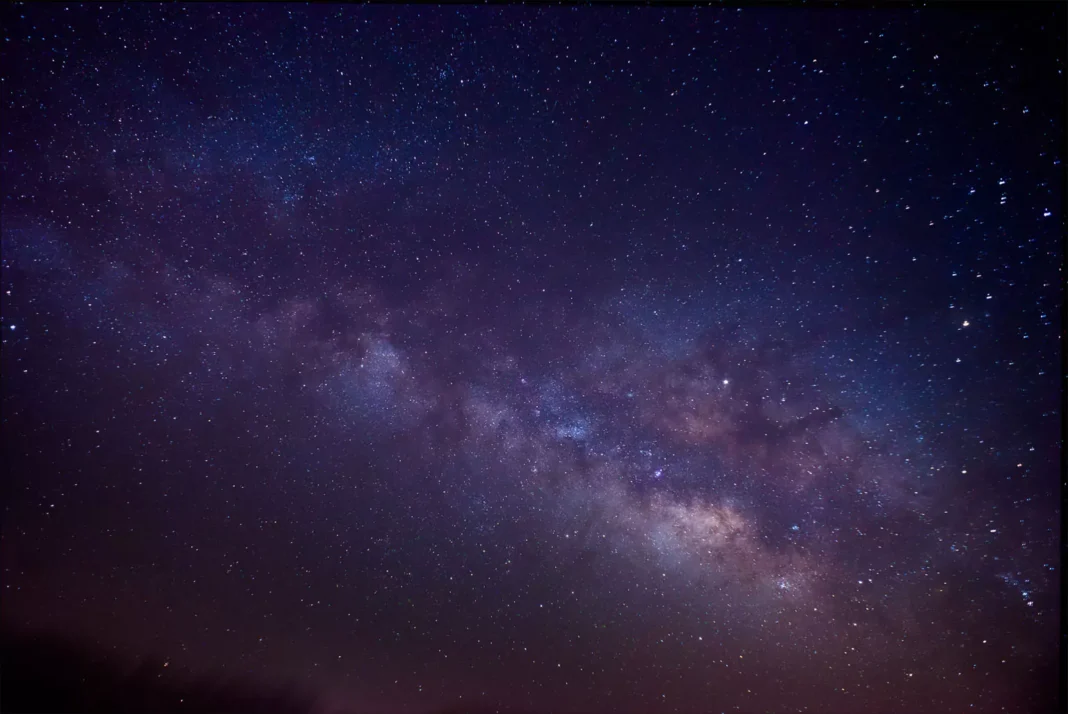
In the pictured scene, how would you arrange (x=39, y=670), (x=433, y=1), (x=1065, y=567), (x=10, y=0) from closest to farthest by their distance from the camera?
(x=1065, y=567) → (x=433, y=1) → (x=10, y=0) → (x=39, y=670)

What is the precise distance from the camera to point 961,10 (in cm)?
289

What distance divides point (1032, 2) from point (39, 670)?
22.2 meters

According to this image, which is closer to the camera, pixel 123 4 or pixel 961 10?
pixel 961 10

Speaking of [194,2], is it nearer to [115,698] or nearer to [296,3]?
[296,3]

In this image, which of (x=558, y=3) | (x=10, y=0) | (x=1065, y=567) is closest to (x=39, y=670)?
(x=10, y=0)

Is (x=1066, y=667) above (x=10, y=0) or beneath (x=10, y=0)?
beneath

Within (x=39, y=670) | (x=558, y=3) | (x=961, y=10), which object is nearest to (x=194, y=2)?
(x=558, y=3)

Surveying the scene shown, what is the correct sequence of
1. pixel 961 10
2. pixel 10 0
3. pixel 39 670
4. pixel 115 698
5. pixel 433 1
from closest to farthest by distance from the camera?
pixel 961 10 < pixel 433 1 < pixel 10 0 < pixel 39 670 < pixel 115 698

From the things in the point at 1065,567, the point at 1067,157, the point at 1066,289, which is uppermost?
the point at 1067,157

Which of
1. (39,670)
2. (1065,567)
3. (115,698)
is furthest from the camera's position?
(115,698)

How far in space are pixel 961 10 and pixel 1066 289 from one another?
2173 millimetres

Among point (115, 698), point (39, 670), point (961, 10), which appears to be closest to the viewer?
point (961, 10)

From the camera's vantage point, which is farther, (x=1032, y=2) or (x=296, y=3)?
(x=296, y=3)

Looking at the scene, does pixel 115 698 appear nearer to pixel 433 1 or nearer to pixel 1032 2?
pixel 433 1
